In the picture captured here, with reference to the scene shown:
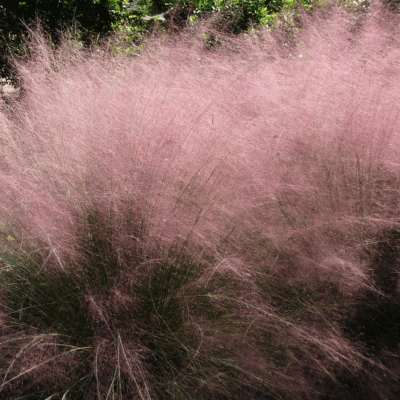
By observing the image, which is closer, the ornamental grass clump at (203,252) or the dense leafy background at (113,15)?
the ornamental grass clump at (203,252)

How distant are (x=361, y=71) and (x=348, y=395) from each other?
66.7 inches

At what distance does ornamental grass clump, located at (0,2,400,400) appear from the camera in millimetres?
1046

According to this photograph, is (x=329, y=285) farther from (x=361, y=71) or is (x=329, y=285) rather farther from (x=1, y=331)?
(x=361, y=71)

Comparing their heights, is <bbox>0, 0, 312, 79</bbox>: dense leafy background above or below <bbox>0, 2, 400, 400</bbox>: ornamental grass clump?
above

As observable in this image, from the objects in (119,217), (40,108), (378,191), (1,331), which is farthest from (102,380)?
(40,108)

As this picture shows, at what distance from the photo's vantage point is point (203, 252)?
1.23 metres

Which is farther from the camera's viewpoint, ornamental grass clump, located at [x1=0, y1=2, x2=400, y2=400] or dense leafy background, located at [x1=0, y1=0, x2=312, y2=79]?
dense leafy background, located at [x1=0, y1=0, x2=312, y2=79]

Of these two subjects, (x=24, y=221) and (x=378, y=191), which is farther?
(x=378, y=191)

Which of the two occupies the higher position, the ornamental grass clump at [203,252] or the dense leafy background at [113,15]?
the dense leafy background at [113,15]

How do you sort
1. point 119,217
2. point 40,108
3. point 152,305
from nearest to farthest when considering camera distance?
point 152,305
point 119,217
point 40,108

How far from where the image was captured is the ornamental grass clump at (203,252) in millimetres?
1046

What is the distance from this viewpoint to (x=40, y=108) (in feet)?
6.46

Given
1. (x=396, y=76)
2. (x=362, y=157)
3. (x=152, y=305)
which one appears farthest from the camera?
(x=396, y=76)

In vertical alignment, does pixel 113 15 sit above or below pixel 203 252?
above
